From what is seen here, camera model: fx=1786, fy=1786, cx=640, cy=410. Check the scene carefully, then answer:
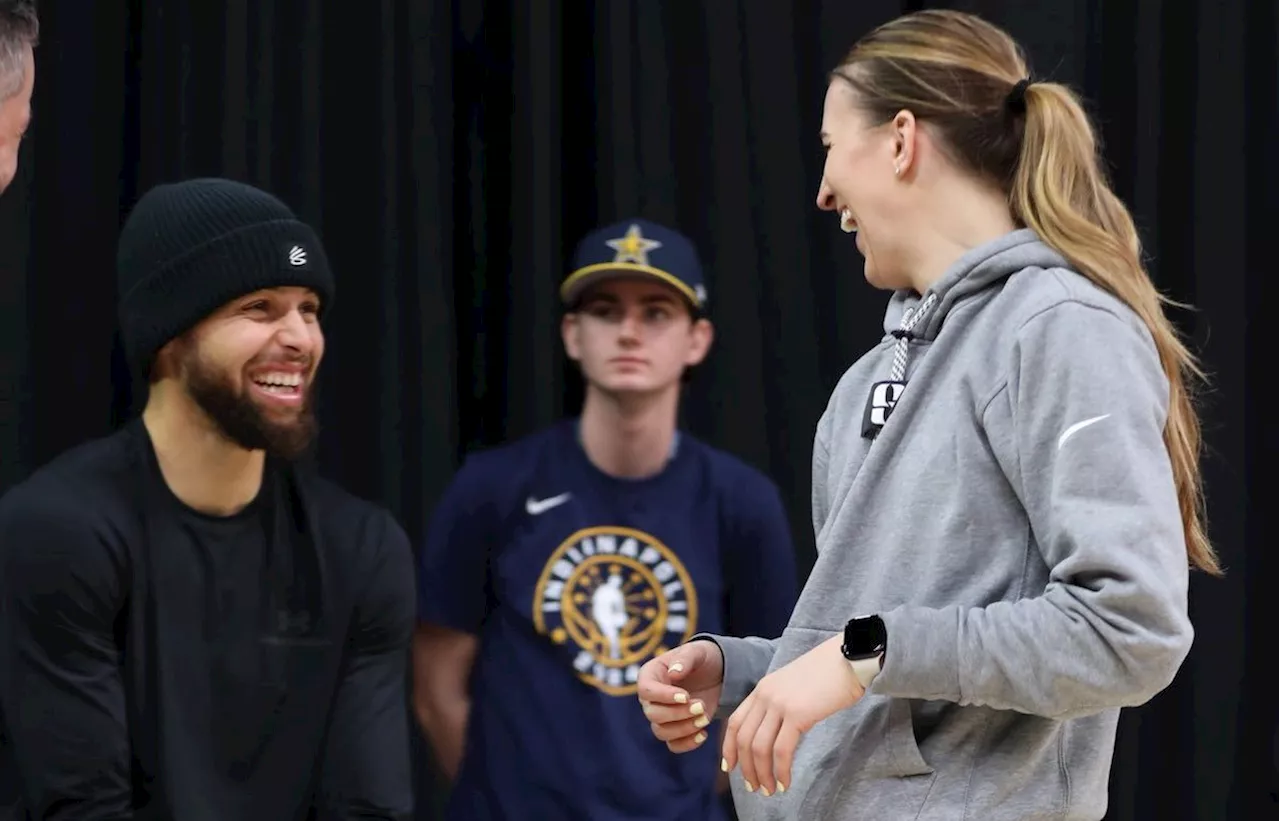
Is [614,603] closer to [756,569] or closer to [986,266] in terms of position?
[756,569]

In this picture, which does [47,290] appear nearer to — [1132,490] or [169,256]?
[169,256]

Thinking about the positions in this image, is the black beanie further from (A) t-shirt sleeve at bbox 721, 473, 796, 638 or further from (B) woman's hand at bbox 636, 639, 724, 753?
(B) woman's hand at bbox 636, 639, 724, 753

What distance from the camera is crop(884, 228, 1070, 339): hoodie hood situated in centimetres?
146

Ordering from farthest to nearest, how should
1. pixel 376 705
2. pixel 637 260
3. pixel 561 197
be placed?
pixel 561 197 → pixel 637 260 → pixel 376 705

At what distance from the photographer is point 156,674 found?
2334 mm

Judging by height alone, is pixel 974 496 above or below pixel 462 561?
above

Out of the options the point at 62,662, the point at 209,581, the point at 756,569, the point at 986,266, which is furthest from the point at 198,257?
the point at 986,266

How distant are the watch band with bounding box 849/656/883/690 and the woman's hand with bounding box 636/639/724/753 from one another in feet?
0.80

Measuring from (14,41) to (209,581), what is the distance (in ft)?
2.67

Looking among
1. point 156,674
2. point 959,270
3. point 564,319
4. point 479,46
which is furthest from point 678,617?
point 959,270

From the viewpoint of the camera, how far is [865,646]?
1.36m

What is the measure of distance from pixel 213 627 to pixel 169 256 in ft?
1.70

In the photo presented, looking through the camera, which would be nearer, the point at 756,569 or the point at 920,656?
the point at 920,656

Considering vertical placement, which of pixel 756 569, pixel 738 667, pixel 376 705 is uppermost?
pixel 738 667
